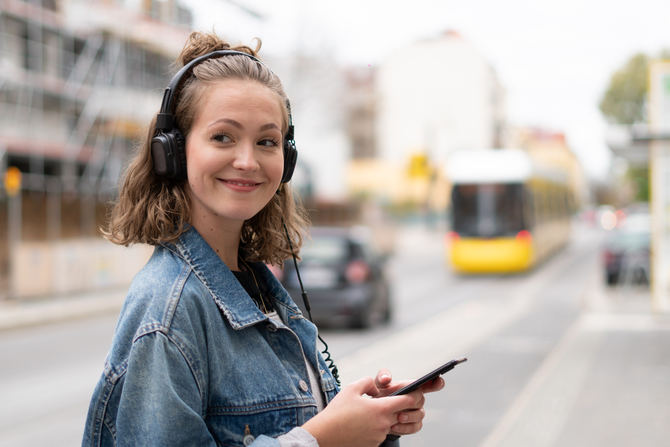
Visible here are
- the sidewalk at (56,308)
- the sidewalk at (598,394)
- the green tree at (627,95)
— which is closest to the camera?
the sidewalk at (598,394)

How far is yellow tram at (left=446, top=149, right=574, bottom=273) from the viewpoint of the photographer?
2155 centimetres

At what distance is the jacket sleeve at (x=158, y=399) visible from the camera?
139 cm

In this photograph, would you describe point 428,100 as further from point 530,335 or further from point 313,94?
point 530,335

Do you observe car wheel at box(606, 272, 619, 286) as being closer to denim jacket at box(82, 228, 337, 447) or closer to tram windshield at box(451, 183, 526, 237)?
tram windshield at box(451, 183, 526, 237)

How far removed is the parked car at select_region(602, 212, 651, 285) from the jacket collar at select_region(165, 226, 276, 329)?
58.9 feet

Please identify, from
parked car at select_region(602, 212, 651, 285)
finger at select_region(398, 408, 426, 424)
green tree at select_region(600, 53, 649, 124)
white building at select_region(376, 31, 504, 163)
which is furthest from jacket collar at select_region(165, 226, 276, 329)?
white building at select_region(376, 31, 504, 163)

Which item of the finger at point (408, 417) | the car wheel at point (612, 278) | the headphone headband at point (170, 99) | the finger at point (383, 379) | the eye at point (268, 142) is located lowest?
the car wheel at point (612, 278)

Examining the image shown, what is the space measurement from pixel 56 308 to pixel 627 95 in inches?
1396

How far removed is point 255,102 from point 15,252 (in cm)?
1617

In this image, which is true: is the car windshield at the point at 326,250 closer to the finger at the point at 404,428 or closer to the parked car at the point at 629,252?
the parked car at the point at 629,252

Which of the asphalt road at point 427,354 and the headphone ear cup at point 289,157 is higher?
the headphone ear cup at point 289,157

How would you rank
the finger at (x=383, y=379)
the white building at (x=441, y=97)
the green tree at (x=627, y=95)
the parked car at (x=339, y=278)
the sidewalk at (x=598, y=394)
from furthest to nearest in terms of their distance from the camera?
the white building at (x=441, y=97) < the green tree at (x=627, y=95) < the parked car at (x=339, y=278) < the sidewalk at (x=598, y=394) < the finger at (x=383, y=379)

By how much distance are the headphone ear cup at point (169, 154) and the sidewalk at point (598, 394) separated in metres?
4.71

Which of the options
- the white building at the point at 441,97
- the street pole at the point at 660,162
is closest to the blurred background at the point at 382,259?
the street pole at the point at 660,162
